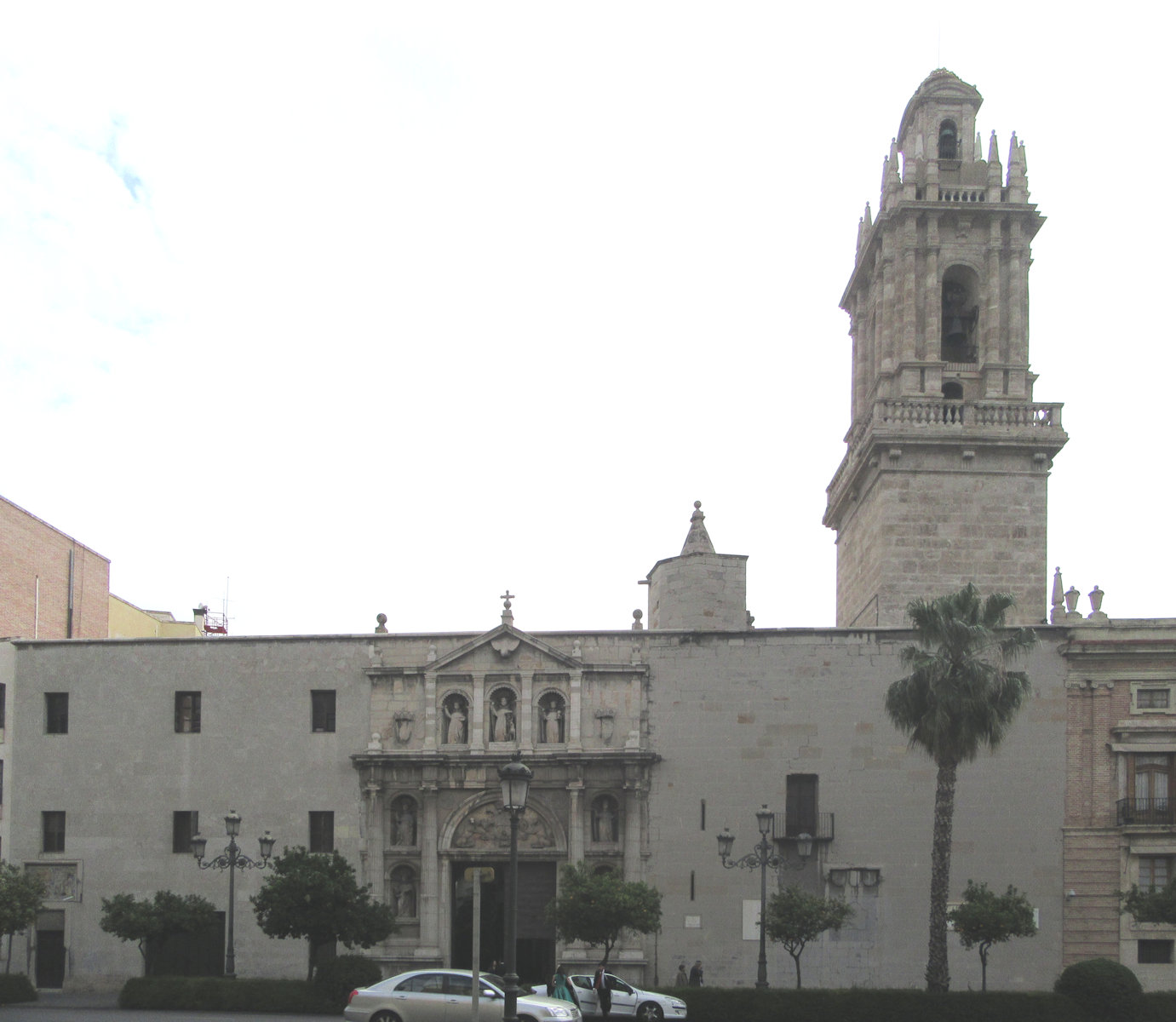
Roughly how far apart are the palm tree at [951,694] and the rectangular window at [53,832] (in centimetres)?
2406

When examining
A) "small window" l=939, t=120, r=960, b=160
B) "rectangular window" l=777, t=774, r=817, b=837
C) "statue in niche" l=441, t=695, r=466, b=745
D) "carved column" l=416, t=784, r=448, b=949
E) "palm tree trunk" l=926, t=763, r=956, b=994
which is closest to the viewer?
"palm tree trunk" l=926, t=763, r=956, b=994

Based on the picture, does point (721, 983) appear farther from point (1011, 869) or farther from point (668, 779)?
point (1011, 869)

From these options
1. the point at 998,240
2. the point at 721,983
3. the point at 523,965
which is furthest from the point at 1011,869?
the point at 998,240

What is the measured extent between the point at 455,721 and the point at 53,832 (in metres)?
12.0

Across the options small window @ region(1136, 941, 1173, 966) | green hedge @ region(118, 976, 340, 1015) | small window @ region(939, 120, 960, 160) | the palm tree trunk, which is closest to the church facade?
small window @ region(1136, 941, 1173, 966)

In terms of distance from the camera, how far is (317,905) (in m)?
36.4

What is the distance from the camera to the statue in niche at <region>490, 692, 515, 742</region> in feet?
142

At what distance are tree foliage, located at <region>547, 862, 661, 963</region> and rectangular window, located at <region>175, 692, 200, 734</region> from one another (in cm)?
1293

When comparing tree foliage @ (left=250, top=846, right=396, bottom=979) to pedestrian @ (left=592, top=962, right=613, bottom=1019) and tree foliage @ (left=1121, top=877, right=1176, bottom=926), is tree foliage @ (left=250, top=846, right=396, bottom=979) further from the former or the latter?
tree foliage @ (left=1121, top=877, right=1176, bottom=926)

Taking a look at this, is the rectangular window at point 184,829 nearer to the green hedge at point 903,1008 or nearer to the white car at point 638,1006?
the white car at point 638,1006

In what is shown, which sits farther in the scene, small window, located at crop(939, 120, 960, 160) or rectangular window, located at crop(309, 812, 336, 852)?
small window, located at crop(939, 120, 960, 160)

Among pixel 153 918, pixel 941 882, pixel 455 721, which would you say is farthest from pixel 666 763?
pixel 153 918

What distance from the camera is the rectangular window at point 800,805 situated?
4162 centimetres

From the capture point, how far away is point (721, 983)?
40812 mm
